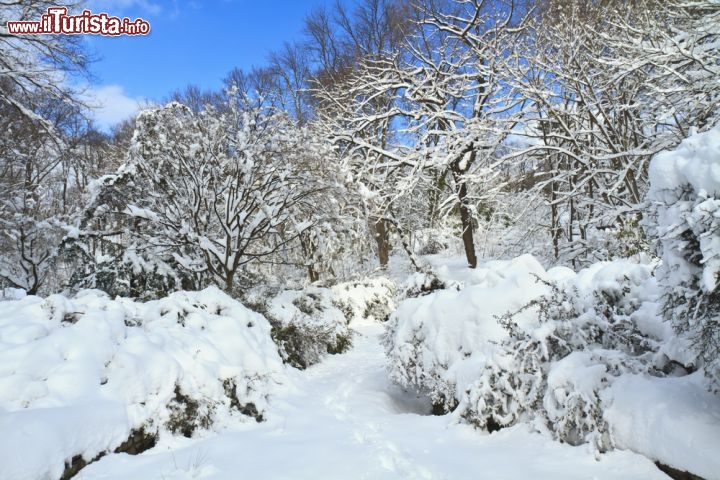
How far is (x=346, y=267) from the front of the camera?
17500mm

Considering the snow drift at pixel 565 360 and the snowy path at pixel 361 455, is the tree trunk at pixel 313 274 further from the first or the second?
the snowy path at pixel 361 455

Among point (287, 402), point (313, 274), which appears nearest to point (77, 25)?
point (287, 402)

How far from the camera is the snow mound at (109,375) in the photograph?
280 cm

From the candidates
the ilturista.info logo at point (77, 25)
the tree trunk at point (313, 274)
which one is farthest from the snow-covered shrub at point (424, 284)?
the tree trunk at point (313, 274)

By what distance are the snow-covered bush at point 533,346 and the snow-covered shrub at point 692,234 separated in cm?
88

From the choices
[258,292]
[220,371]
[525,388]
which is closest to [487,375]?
[525,388]

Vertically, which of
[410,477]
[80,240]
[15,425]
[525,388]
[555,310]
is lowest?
[410,477]

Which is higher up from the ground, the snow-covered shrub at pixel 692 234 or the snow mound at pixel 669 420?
the snow-covered shrub at pixel 692 234

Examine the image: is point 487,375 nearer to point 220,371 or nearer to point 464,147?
point 220,371

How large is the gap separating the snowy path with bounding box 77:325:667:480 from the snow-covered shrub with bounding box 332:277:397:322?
751 centimetres

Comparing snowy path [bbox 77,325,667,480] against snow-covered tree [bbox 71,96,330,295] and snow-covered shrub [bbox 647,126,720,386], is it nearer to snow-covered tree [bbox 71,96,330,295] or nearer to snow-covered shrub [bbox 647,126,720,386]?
snow-covered shrub [bbox 647,126,720,386]

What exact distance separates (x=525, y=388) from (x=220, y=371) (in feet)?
10.0

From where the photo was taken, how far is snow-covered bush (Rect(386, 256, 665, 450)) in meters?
3.10

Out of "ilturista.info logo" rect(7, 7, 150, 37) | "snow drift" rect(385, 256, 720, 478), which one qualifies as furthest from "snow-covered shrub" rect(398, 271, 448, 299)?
"ilturista.info logo" rect(7, 7, 150, 37)
